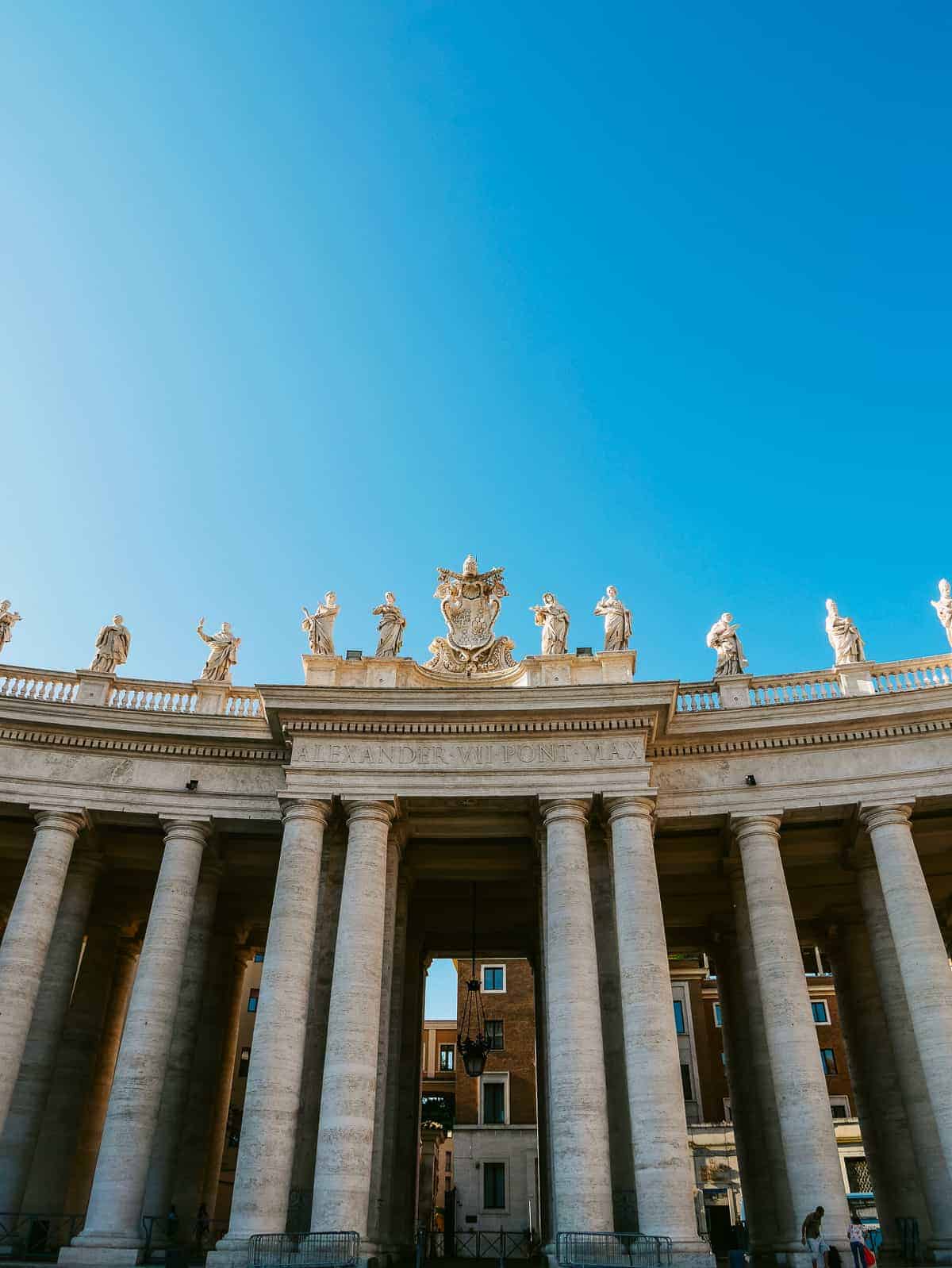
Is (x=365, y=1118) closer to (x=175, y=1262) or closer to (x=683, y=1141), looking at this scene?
(x=175, y=1262)

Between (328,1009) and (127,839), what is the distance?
9.80 meters

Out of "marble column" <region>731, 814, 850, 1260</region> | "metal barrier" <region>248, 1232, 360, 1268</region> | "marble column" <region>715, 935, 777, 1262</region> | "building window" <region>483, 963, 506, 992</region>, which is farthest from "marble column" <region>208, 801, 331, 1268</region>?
"building window" <region>483, 963, 506, 992</region>

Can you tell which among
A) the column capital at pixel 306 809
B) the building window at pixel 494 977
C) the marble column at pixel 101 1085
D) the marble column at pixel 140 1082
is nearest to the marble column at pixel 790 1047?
the column capital at pixel 306 809

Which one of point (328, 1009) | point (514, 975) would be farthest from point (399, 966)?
point (514, 975)

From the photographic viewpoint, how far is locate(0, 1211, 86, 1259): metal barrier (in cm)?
2391

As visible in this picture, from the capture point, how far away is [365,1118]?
21.8 m

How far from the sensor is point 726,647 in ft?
98.9

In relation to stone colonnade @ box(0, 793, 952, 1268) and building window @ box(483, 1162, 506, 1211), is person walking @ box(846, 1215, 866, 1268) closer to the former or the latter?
stone colonnade @ box(0, 793, 952, 1268)

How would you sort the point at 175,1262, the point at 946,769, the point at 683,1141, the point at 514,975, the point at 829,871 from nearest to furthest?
the point at 175,1262 < the point at 683,1141 < the point at 946,769 < the point at 829,871 < the point at 514,975

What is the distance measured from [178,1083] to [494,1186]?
116 feet

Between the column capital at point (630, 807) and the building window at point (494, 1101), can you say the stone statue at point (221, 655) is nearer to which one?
the column capital at point (630, 807)

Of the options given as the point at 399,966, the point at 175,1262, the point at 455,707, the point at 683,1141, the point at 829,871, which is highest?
the point at 455,707

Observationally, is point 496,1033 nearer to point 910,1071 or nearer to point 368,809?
point 910,1071

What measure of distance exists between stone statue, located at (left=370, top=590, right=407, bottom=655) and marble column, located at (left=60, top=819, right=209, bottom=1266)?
8.33m
